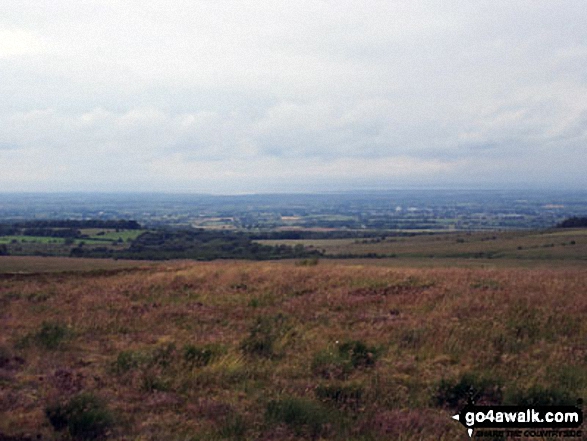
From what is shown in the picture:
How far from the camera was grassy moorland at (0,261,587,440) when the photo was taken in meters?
6.49

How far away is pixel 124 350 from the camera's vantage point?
31.7ft

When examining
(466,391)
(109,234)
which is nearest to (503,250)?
(466,391)

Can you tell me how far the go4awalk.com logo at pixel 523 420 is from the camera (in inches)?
243

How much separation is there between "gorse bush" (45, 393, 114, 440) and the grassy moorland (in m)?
0.02

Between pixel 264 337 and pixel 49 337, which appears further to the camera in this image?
pixel 49 337

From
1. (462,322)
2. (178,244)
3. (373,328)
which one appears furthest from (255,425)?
(178,244)

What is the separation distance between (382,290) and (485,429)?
29.6ft

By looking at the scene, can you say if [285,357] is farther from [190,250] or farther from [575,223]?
[575,223]

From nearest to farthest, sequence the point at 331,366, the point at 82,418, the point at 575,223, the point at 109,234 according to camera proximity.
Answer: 1. the point at 82,418
2. the point at 331,366
3. the point at 109,234
4. the point at 575,223

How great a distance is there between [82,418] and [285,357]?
12.4 feet

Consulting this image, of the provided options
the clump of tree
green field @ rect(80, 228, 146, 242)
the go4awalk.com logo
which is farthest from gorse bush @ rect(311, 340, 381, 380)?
the clump of tree

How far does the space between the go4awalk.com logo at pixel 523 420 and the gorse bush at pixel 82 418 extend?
402 centimetres

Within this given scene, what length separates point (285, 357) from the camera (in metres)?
9.35

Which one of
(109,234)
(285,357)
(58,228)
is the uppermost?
(285,357)
